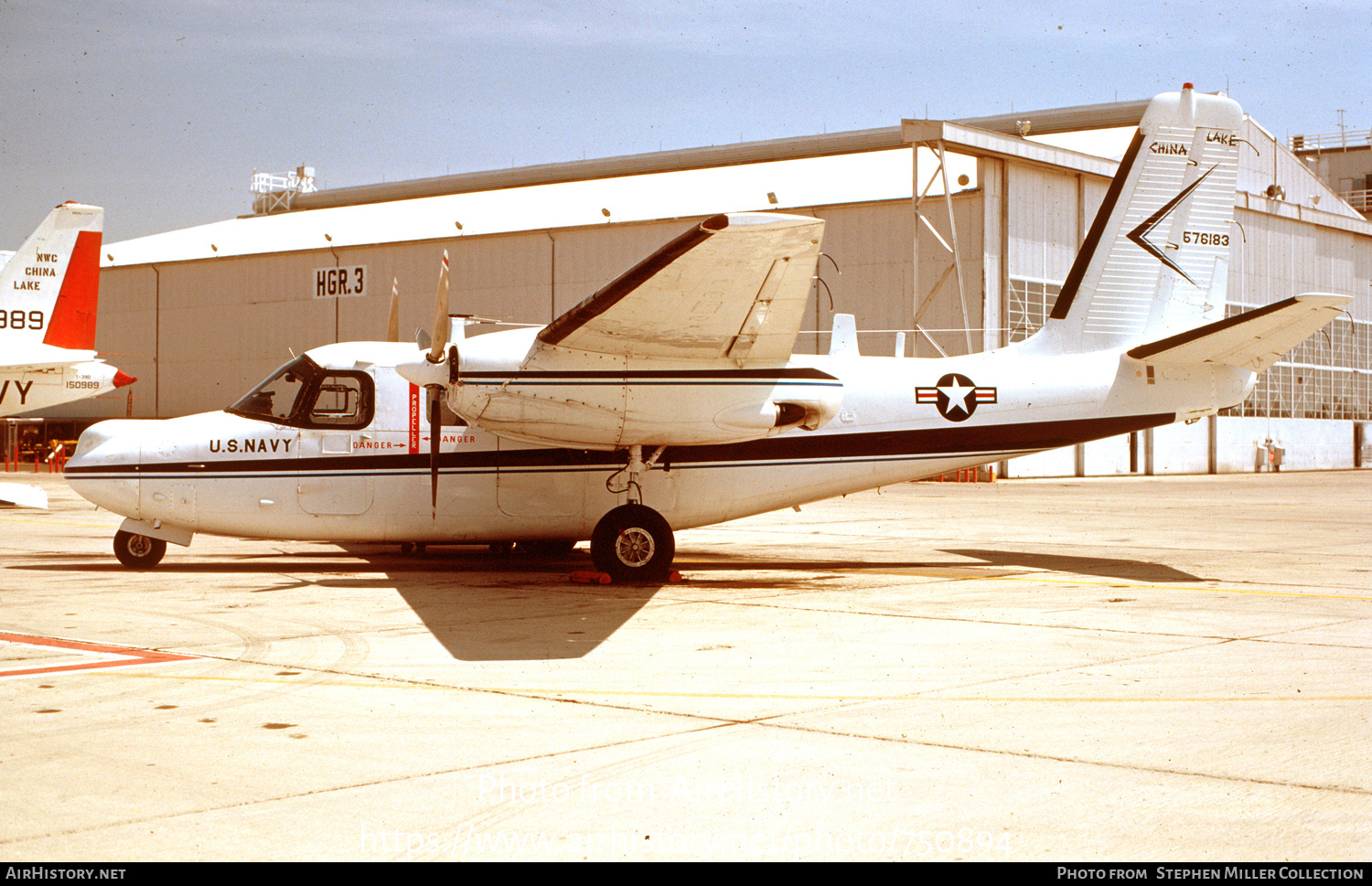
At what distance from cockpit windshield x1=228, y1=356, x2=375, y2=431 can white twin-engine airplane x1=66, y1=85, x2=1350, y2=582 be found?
2 centimetres

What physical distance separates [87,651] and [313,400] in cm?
580

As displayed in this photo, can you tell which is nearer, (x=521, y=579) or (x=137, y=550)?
(x=521, y=579)

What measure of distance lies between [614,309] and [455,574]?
453 centimetres

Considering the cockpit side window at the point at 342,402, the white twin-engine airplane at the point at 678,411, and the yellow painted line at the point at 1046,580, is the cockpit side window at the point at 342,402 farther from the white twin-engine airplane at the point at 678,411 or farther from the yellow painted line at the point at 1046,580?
the yellow painted line at the point at 1046,580

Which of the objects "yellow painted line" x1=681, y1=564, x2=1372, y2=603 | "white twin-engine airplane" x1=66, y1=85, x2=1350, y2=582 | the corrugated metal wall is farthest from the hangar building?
"yellow painted line" x1=681, y1=564, x2=1372, y2=603

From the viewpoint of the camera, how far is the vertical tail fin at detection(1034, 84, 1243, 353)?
1553cm

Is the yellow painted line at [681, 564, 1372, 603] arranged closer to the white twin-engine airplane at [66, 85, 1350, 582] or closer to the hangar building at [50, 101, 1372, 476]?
the white twin-engine airplane at [66, 85, 1350, 582]

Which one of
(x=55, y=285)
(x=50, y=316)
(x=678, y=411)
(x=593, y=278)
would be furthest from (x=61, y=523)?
(x=593, y=278)

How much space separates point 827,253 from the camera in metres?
45.1

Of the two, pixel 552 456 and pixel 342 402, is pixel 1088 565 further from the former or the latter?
pixel 342 402

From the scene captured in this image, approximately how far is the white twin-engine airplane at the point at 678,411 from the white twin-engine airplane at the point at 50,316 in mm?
15448

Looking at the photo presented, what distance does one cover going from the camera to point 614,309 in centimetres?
1171

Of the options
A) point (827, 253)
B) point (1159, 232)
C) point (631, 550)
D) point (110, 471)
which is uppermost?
point (827, 253)

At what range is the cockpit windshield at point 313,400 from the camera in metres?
14.4
